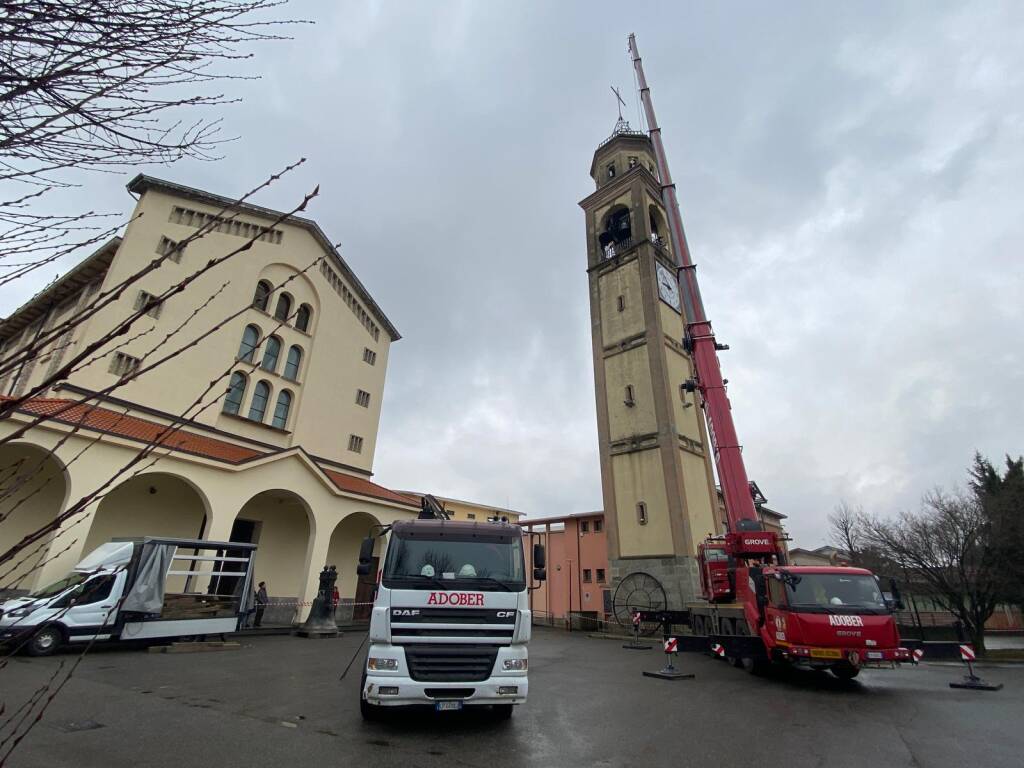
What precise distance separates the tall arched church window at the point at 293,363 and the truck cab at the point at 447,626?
55.8ft

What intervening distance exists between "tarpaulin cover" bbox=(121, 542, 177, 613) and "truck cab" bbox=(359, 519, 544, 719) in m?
8.20

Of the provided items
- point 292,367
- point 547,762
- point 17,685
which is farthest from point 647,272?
point 17,685

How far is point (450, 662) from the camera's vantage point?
661cm

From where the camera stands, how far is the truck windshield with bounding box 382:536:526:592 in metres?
7.11

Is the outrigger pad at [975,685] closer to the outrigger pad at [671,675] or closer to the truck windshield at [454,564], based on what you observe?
the outrigger pad at [671,675]

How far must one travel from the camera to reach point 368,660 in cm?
665

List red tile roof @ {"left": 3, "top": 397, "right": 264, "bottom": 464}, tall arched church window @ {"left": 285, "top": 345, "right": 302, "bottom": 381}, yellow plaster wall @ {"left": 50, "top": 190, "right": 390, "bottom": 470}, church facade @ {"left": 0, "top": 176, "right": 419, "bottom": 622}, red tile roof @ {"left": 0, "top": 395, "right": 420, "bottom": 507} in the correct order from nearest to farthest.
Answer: red tile roof @ {"left": 0, "top": 395, "right": 420, "bottom": 507}
red tile roof @ {"left": 3, "top": 397, "right": 264, "bottom": 464}
church facade @ {"left": 0, "top": 176, "right": 419, "bottom": 622}
yellow plaster wall @ {"left": 50, "top": 190, "right": 390, "bottom": 470}
tall arched church window @ {"left": 285, "top": 345, "right": 302, "bottom": 381}

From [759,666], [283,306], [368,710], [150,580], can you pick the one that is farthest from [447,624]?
[283,306]

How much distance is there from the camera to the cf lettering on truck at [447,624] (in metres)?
6.48

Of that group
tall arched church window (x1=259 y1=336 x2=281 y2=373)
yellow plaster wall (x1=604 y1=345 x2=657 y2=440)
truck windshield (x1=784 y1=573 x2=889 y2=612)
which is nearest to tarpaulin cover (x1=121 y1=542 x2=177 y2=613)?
tall arched church window (x1=259 y1=336 x2=281 y2=373)

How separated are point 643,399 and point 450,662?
19074mm

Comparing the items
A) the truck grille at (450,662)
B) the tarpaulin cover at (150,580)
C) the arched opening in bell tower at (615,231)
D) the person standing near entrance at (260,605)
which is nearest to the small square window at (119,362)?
the tarpaulin cover at (150,580)

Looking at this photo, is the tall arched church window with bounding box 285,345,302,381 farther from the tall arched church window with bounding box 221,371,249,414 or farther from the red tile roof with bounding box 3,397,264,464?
the red tile roof with bounding box 3,397,264,464

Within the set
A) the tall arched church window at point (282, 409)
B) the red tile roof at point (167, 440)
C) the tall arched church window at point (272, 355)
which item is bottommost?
the red tile roof at point (167, 440)
